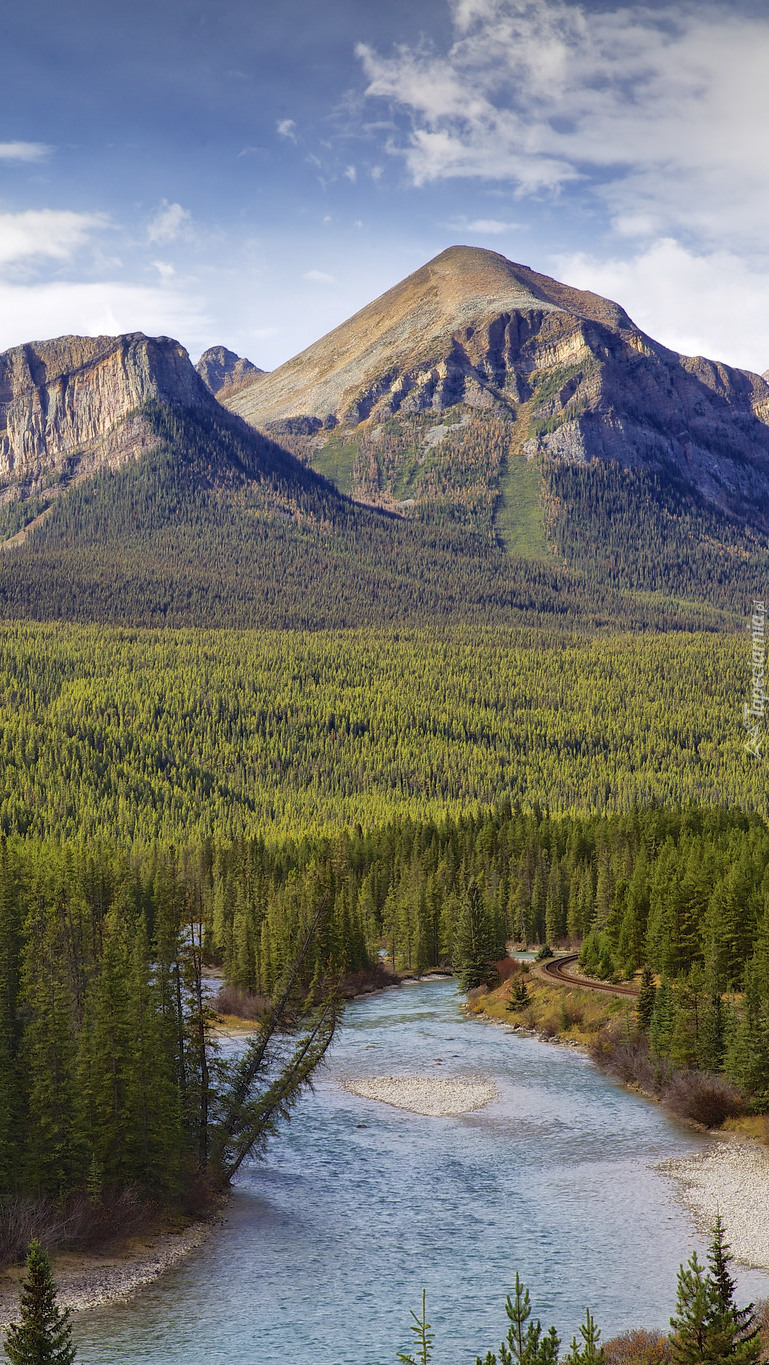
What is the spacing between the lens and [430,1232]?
2092 inches

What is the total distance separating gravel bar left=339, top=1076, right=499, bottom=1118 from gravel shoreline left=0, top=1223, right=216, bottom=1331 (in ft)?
76.7

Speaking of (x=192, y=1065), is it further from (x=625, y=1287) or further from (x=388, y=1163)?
(x=625, y=1287)

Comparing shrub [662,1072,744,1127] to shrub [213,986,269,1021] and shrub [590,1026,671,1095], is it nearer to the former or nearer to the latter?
shrub [590,1026,671,1095]

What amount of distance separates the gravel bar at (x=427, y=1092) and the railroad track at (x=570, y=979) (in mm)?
19123

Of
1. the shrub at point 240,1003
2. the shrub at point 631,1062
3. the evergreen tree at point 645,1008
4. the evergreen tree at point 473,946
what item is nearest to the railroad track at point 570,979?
the evergreen tree at point 473,946

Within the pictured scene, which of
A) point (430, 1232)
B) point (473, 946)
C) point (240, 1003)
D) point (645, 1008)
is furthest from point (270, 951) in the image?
point (430, 1232)

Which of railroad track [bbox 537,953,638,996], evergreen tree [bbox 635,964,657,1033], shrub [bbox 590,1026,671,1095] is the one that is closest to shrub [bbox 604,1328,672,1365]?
shrub [bbox 590,1026,671,1095]

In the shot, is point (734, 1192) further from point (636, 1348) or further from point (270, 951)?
point (270, 951)

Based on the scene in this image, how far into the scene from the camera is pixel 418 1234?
52938 millimetres

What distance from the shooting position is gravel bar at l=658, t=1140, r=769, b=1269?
52344mm

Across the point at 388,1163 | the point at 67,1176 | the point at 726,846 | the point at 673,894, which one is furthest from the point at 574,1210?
the point at 726,846

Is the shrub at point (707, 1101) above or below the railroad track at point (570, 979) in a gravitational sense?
above

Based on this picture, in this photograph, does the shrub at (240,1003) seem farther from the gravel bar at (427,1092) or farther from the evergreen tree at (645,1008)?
the evergreen tree at (645,1008)

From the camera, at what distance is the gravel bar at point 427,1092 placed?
244ft
